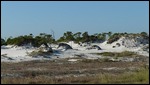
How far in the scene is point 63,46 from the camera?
38.1 metres

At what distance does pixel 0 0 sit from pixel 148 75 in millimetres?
5802

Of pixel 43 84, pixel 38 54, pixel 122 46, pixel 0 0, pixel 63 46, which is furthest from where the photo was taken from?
pixel 122 46

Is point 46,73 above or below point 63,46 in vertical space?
above

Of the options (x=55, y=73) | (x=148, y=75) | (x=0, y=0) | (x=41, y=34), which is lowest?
(x=41, y=34)

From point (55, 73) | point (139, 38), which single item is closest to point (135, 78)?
point (55, 73)

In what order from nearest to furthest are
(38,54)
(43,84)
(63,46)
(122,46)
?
(43,84)
(38,54)
(63,46)
(122,46)

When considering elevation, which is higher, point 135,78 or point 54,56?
point 135,78

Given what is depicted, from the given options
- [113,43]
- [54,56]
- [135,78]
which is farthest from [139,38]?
[135,78]

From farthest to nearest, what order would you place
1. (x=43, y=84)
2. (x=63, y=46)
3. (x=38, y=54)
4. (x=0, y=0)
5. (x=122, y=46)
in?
(x=122, y=46) → (x=63, y=46) → (x=38, y=54) → (x=0, y=0) → (x=43, y=84)

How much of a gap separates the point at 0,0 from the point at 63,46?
75.9 ft

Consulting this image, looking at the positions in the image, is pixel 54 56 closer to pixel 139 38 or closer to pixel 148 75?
pixel 139 38

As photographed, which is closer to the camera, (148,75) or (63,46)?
(148,75)

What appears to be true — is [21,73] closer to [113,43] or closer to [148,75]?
[148,75]

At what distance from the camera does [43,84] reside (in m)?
13.4
